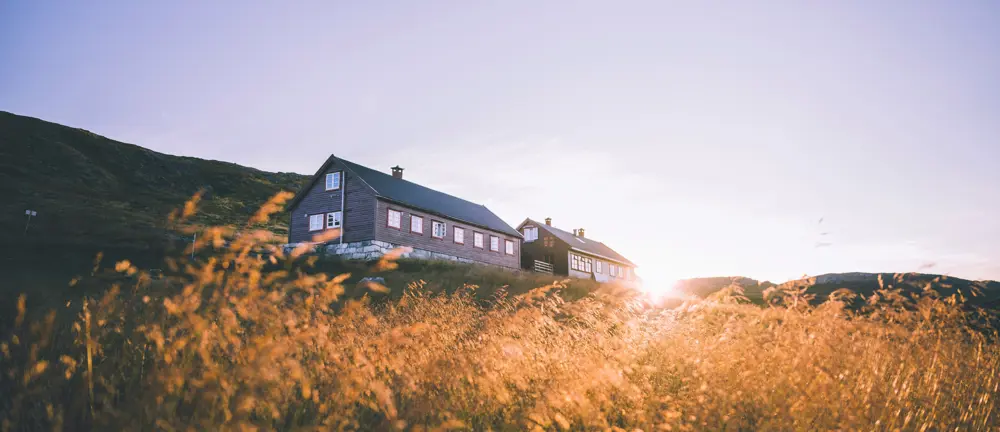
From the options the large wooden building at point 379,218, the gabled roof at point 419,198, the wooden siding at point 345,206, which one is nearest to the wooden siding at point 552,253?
the gabled roof at point 419,198

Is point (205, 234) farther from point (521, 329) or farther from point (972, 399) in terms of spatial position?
point (972, 399)

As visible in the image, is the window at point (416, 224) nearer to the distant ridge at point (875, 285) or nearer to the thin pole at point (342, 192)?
the thin pole at point (342, 192)

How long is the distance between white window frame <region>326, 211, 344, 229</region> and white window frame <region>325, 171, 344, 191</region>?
5.37ft

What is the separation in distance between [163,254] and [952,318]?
30.2 metres

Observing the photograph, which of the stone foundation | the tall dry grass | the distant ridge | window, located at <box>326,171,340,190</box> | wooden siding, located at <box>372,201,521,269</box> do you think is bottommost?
the tall dry grass

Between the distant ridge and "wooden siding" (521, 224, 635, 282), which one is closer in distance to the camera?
the distant ridge

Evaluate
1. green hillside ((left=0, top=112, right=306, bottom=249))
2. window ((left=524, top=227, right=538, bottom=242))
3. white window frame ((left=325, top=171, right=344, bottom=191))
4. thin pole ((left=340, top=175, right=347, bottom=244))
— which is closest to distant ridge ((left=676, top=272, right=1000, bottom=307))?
window ((left=524, top=227, right=538, bottom=242))

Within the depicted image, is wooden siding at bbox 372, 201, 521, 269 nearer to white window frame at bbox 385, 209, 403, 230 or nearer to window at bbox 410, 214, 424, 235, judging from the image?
white window frame at bbox 385, 209, 403, 230

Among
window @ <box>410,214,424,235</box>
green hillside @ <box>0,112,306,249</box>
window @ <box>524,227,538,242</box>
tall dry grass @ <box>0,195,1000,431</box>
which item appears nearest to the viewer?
tall dry grass @ <box>0,195,1000,431</box>

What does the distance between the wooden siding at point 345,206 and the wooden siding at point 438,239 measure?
746 mm

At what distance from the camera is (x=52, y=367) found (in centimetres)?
337

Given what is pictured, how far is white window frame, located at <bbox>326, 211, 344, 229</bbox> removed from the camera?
33719 millimetres

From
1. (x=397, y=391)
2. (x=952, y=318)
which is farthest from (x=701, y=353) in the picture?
(x=952, y=318)

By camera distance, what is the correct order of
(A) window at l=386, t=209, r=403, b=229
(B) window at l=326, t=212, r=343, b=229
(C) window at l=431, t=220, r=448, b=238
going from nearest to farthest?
(A) window at l=386, t=209, r=403, b=229, (B) window at l=326, t=212, r=343, b=229, (C) window at l=431, t=220, r=448, b=238
